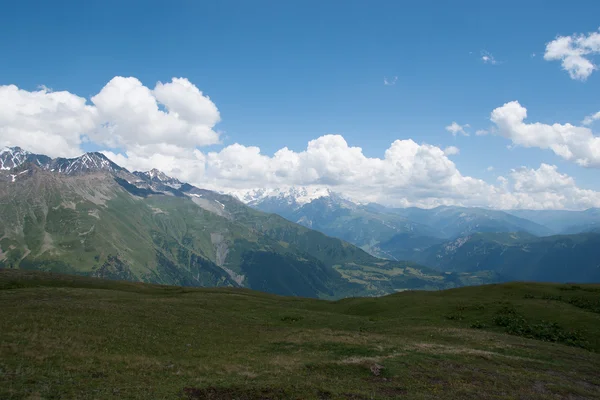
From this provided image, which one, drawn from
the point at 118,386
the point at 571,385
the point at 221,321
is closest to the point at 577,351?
the point at 571,385

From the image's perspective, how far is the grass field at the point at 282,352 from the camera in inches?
978

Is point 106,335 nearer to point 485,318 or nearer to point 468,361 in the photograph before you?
point 468,361

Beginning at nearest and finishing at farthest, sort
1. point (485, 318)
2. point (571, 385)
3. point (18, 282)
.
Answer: point (571, 385) < point (485, 318) < point (18, 282)

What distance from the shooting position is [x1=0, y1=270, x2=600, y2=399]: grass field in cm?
2484

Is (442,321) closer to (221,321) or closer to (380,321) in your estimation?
(380,321)

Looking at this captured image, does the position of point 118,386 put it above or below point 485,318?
above

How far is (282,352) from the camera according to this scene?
3644cm

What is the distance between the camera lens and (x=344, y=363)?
32344 mm

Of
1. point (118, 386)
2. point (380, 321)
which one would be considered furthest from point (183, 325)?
point (380, 321)

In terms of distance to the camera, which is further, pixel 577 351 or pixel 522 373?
pixel 577 351

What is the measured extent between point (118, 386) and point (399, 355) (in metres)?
25.9

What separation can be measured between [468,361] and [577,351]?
18.1 metres

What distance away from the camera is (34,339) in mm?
29828

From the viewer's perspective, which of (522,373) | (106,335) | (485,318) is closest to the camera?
(522,373)
